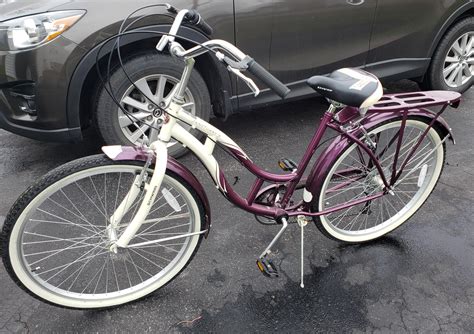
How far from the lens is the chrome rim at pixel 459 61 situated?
4121 millimetres

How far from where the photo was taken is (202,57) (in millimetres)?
3055

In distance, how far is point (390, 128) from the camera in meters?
2.21

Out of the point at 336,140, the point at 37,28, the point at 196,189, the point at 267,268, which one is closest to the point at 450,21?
the point at 336,140

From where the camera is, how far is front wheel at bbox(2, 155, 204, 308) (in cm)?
172

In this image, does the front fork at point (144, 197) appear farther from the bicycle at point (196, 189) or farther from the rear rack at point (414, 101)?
the rear rack at point (414, 101)

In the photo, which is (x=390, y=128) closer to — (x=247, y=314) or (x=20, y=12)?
(x=247, y=314)

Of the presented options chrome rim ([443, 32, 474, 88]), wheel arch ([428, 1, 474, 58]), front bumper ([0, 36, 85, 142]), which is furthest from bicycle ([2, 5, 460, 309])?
chrome rim ([443, 32, 474, 88])

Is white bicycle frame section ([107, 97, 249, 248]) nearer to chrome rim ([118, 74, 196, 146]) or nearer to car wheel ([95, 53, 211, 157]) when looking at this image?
Answer: car wheel ([95, 53, 211, 157])

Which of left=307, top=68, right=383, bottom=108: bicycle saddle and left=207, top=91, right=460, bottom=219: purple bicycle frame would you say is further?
left=207, top=91, right=460, bottom=219: purple bicycle frame

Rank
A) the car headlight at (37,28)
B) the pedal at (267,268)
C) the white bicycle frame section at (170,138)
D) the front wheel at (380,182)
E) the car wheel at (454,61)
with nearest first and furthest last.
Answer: the white bicycle frame section at (170,138) → the pedal at (267,268) → the front wheel at (380,182) → the car headlight at (37,28) → the car wheel at (454,61)

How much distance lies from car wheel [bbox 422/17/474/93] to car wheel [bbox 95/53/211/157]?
246cm

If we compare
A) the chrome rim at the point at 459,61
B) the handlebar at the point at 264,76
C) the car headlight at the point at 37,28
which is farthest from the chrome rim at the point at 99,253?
the chrome rim at the point at 459,61

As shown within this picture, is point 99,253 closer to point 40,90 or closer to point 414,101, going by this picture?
point 40,90

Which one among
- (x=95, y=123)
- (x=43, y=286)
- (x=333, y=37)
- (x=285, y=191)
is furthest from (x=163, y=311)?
(x=333, y=37)
